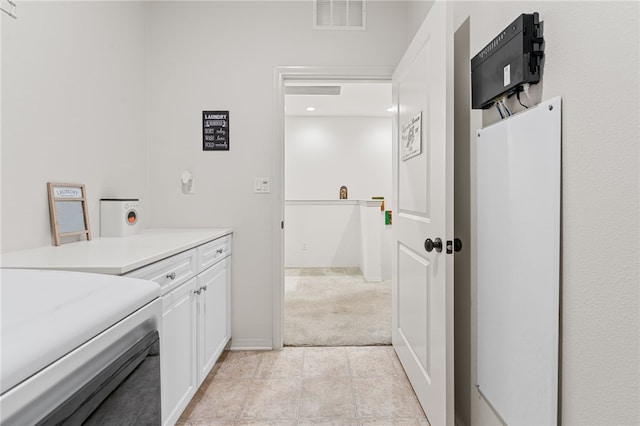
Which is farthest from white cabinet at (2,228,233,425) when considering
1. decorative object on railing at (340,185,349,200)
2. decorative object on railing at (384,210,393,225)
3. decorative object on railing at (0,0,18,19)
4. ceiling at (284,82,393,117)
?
decorative object on railing at (340,185,349,200)

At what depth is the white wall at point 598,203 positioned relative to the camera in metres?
0.69

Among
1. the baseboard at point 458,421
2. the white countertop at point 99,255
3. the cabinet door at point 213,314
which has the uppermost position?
the white countertop at point 99,255

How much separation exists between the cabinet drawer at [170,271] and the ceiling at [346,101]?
339 centimetres

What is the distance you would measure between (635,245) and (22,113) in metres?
2.06

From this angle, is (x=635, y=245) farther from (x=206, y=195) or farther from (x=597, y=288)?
(x=206, y=195)

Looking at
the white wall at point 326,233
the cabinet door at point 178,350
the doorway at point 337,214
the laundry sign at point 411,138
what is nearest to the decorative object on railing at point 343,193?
the doorway at point 337,214

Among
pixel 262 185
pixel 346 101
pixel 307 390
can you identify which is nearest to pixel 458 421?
pixel 307 390

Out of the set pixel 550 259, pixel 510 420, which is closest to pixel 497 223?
pixel 550 259

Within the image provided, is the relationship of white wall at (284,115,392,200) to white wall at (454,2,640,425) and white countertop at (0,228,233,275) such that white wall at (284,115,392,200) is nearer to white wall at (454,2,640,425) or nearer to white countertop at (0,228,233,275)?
white countertop at (0,228,233,275)

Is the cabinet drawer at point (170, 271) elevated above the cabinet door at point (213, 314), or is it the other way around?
the cabinet drawer at point (170, 271)

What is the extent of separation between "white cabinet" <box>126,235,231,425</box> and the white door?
3.56 ft

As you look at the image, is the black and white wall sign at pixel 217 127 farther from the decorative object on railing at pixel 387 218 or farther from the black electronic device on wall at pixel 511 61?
the decorative object on railing at pixel 387 218

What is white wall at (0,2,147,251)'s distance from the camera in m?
1.39

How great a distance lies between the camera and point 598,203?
2.53ft
